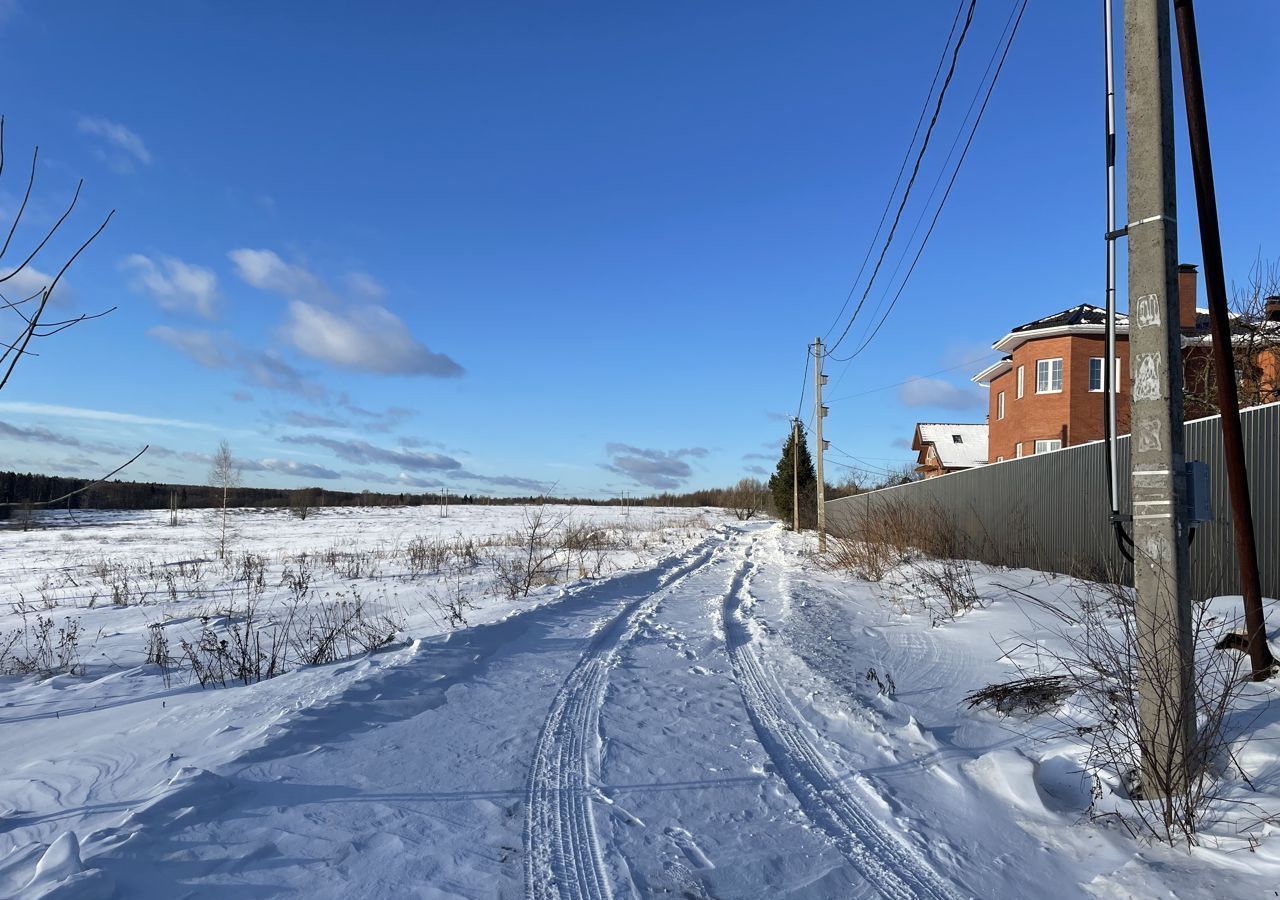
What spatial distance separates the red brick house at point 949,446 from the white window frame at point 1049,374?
1212 centimetres

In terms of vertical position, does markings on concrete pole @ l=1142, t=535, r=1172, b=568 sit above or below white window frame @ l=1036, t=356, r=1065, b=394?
below

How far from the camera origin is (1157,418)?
3.90 m

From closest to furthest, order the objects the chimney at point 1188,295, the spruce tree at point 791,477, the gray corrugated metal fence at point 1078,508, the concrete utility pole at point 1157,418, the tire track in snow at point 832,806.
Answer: the tire track in snow at point 832,806 < the concrete utility pole at point 1157,418 < the gray corrugated metal fence at point 1078,508 < the chimney at point 1188,295 < the spruce tree at point 791,477

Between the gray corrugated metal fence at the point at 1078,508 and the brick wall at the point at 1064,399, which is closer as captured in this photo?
the gray corrugated metal fence at the point at 1078,508

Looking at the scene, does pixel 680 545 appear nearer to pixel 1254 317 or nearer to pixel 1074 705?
pixel 1254 317

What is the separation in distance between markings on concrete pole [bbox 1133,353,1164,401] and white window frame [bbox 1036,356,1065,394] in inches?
1062

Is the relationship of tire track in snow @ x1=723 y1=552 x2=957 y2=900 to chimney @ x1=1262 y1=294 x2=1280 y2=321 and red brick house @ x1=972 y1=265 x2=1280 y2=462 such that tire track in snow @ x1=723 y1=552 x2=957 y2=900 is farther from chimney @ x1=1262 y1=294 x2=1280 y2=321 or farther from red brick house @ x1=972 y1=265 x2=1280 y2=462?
red brick house @ x1=972 y1=265 x2=1280 y2=462

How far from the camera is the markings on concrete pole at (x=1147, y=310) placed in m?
3.91

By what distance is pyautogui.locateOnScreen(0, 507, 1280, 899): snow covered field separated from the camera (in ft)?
10.6

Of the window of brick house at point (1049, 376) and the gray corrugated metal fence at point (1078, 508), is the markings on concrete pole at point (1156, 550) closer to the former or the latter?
the gray corrugated metal fence at point (1078, 508)

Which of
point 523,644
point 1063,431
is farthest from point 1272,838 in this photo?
point 1063,431

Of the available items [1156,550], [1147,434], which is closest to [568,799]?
[1156,550]

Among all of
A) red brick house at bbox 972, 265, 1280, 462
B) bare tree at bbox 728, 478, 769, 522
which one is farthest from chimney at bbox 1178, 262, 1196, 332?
bare tree at bbox 728, 478, 769, 522

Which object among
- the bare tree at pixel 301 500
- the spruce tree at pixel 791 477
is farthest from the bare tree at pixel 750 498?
the bare tree at pixel 301 500
